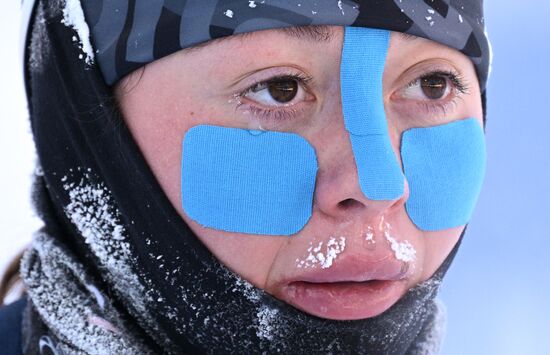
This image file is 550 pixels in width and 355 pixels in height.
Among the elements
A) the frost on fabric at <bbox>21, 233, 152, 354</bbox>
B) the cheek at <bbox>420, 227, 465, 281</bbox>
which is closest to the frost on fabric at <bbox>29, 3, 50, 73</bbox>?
the frost on fabric at <bbox>21, 233, 152, 354</bbox>

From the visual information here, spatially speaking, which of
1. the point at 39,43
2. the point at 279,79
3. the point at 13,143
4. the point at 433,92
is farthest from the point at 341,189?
the point at 13,143

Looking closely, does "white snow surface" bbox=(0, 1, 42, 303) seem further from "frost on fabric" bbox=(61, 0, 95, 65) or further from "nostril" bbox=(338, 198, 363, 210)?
"nostril" bbox=(338, 198, 363, 210)

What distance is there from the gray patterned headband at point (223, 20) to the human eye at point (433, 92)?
2.6 inches

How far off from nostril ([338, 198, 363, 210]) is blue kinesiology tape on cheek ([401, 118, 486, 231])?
15 cm

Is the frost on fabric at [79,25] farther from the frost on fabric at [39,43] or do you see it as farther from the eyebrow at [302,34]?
the eyebrow at [302,34]

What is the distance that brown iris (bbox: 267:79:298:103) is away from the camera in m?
1.59

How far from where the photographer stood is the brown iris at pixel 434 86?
173 cm

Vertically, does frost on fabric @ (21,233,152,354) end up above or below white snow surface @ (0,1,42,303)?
above

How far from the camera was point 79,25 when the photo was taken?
175cm

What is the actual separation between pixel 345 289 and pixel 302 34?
0.50 m

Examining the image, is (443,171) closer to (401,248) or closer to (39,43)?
(401,248)

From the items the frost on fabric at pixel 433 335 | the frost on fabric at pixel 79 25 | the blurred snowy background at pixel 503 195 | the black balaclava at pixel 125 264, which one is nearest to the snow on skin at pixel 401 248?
the black balaclava at pixel 125 264

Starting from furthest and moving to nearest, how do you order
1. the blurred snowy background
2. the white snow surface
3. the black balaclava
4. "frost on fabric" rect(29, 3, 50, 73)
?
the blurred snowy background < the white snow surface < "frost on fabric" rect(29, 3, 50, 73) < the black balaclava

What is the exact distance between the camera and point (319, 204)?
5.10 feet
